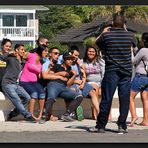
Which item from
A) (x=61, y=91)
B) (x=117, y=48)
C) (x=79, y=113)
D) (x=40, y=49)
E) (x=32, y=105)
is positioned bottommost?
(x=79, y=113)

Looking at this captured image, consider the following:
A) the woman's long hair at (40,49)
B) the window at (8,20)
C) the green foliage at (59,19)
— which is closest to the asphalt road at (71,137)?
the woman's long hair at (40,49)

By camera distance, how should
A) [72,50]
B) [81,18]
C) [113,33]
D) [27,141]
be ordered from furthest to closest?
[81,18] < [72,50] < [113,33] < [27,141]

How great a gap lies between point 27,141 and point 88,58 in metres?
3.93

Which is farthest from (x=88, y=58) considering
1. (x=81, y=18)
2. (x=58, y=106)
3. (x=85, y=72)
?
(x=81, y=18)

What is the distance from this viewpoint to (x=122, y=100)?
1075cm

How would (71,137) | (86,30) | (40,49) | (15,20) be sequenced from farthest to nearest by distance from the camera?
1. (15,20)
2. (86,30)
3. (40,49)
4. (71,137)

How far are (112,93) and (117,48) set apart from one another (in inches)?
29.5

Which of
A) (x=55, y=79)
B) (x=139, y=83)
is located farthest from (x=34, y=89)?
(x=139, y=83)

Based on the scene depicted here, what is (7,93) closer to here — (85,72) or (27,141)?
(85,72)

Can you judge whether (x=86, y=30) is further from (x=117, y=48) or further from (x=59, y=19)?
(x=117, y=48)

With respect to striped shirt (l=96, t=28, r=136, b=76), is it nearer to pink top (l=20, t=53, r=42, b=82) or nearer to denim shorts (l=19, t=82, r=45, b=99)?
denim shorts (l=19, t=82, r=45, b=99)

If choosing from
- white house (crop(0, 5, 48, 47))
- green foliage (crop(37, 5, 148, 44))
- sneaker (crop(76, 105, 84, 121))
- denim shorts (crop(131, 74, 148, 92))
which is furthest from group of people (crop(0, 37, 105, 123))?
white house (crop(0, 5, 48, 47))

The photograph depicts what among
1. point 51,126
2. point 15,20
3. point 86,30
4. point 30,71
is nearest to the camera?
point 51,126

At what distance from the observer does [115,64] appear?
1061 cm
